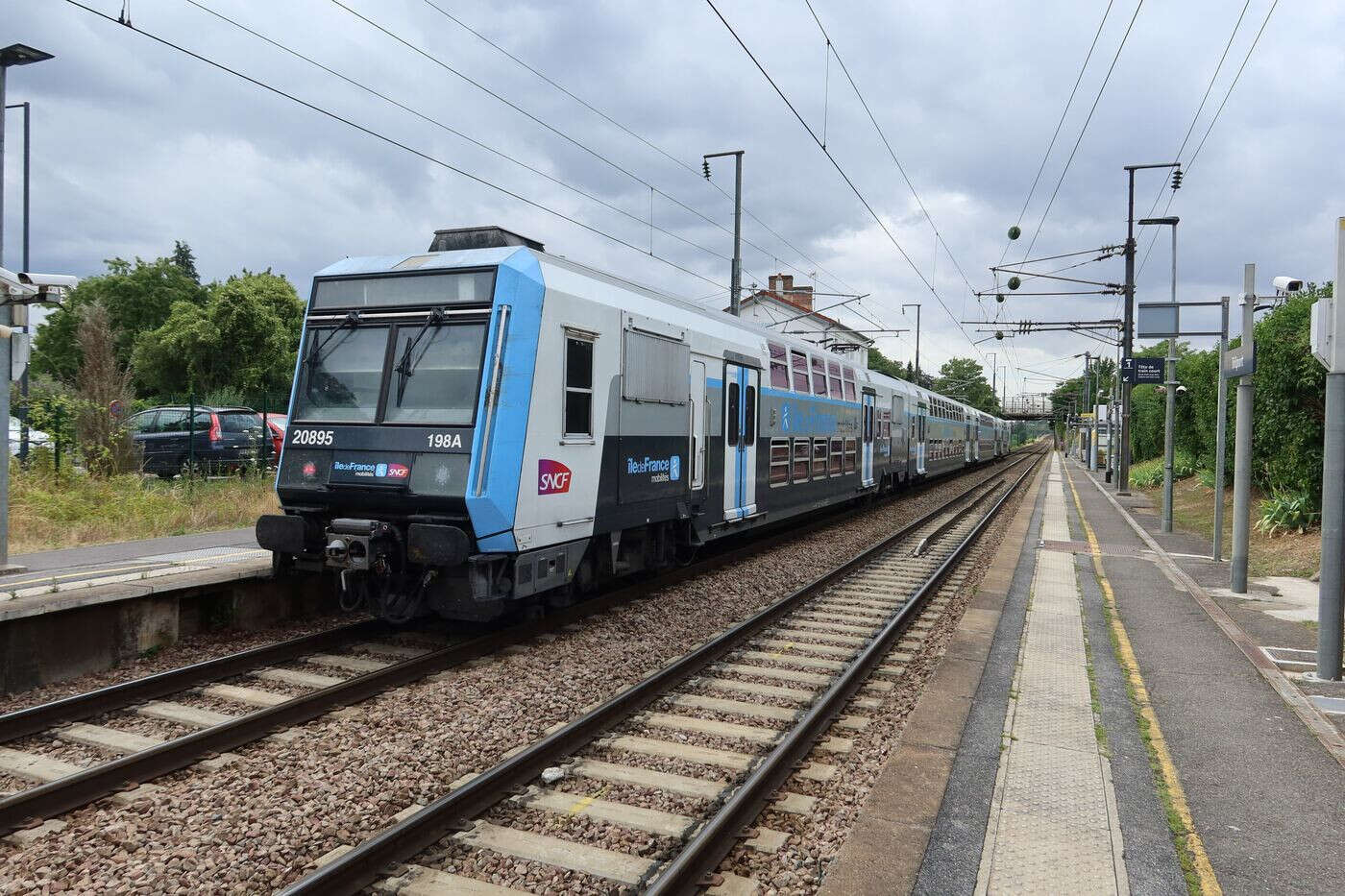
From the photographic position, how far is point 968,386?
123 metres

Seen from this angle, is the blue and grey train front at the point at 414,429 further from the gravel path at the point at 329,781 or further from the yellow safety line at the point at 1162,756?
the yellow safety line at the point at 1162,756

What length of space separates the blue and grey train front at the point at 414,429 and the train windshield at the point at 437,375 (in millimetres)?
11

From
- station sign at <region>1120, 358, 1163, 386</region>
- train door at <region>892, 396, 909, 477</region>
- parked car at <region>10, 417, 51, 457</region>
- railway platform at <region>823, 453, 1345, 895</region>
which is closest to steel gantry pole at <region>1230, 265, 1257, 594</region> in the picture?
railway platform at <region>823, 453, 1345, 895</region>

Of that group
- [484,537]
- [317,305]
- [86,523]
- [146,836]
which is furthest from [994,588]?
[86,523]

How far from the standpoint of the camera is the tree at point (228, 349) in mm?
35188

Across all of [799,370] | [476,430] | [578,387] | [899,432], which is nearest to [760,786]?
→ [476,430]

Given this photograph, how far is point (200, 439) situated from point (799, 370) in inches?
447

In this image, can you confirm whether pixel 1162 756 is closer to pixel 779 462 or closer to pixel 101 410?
pixel 779 462

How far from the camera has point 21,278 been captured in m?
8.55

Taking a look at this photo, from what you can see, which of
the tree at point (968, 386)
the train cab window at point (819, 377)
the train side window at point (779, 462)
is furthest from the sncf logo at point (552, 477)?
the tree at point (968, 386)

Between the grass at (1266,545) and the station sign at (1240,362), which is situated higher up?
the station sign at (1240,362)

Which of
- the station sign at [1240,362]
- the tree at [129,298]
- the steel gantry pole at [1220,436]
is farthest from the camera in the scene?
the tree at [129,298]

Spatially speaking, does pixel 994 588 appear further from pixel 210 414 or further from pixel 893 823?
pixel 210 414

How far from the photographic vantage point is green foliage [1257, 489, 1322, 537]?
14.3m
